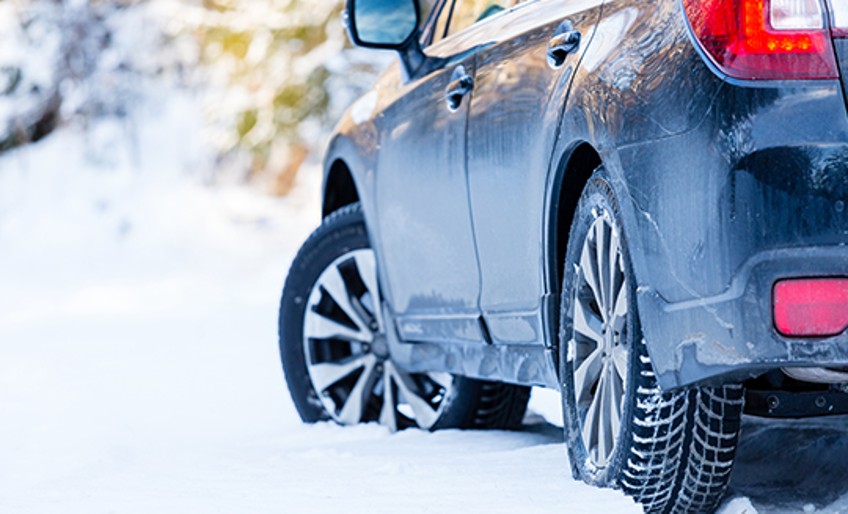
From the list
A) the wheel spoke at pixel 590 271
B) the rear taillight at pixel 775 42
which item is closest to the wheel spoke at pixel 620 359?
the wheel spoke at pixel 590 271

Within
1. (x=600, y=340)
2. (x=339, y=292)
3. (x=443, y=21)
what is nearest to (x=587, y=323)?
(x=600, y=340)

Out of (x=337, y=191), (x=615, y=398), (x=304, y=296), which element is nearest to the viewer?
(x=615, y=398)

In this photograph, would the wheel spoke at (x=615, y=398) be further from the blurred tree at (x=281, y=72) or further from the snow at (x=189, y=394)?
the blurred tree at (x=281, y=72)

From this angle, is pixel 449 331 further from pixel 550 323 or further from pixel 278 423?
pixel 278 423

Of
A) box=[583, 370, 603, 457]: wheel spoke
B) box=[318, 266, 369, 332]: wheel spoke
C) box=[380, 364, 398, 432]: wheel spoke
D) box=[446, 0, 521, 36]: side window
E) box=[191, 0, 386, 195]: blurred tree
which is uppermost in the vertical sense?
box=[191, 0, 386, 195]: blurred tree

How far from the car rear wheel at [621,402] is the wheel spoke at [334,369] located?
5.98ft

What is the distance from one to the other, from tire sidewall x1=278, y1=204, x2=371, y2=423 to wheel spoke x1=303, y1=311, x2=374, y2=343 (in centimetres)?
5

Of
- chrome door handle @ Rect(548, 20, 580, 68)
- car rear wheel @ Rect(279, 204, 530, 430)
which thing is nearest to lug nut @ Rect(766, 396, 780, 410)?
chrome door handle @ Rect(548, 20, 580, 68)

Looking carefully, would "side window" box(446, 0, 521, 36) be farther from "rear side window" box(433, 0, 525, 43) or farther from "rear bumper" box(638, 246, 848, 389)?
"rear bumper" box(638, 246, 848, 389)

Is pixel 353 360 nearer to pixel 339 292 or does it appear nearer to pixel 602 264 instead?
pixel 339 292

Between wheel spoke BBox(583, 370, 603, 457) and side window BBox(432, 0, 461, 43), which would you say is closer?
wheel spoke BBox(583, 370, 603, 457)

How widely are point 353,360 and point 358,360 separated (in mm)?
26

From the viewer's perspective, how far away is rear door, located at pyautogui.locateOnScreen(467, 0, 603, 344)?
11.6ft

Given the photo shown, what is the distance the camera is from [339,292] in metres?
5.41
